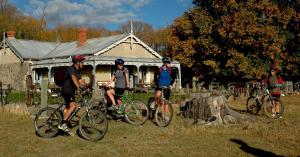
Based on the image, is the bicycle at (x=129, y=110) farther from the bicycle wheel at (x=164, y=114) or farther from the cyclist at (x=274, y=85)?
the cyclist at (x=274, y=85)

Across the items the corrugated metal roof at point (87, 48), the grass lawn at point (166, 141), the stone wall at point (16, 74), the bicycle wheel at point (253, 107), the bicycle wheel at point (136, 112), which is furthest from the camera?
the stone wall at point (16, 74)

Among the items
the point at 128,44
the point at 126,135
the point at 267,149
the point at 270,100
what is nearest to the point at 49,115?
the point at 126,135

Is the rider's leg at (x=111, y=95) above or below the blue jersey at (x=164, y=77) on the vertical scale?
below

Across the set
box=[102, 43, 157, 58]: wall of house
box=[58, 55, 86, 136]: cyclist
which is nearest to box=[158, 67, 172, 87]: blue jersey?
box=[58, 55, 86, 136]: cyclist

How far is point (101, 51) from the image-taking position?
3500 centimetres

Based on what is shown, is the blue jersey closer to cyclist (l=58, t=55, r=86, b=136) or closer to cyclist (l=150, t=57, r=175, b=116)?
cyclist (l=150, t=57, r=175, b=116)

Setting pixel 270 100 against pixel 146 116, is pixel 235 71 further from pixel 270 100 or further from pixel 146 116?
pixel 146 116

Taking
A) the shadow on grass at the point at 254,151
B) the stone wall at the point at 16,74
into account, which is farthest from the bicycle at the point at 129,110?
the stone wall at the point at 16,74

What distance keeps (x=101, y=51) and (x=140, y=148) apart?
26.8 meters

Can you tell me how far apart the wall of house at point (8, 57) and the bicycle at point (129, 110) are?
31.1 m

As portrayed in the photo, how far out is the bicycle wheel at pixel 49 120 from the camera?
10.1 meters

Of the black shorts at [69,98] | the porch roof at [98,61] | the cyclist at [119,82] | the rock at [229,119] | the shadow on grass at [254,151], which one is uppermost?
the porch roof at [98,61]

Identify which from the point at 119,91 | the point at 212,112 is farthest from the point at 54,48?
the point at 212,112

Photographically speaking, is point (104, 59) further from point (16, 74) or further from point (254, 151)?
point (254, 151)
